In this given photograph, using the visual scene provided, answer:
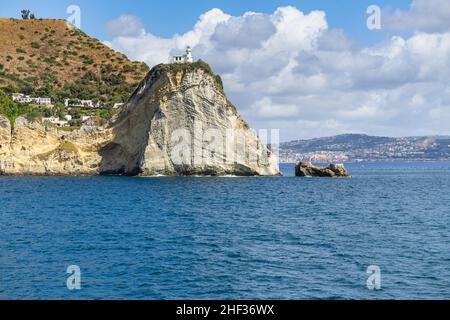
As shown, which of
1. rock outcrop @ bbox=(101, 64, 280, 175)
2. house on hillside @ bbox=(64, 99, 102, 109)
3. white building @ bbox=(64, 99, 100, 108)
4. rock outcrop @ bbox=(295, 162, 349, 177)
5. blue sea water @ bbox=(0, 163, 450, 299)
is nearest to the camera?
blue sea water @ bbox=(0, 163, 450, 299)

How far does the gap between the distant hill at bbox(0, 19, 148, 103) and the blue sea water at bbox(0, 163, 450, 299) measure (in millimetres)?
79935

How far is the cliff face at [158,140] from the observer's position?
80062 millimetres

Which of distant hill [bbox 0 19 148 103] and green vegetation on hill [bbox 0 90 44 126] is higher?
distant hill [bbox 0 19 148 103]

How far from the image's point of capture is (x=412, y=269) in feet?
77.4

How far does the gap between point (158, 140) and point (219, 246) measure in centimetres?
5238

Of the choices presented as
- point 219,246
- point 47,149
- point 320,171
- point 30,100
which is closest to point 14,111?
point 47,149

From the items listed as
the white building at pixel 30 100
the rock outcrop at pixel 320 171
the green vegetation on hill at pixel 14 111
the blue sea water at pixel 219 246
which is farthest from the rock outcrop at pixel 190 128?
the white building at pixel 30 100

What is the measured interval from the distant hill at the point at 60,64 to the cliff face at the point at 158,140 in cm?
3942

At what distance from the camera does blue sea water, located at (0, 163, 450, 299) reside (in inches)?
808

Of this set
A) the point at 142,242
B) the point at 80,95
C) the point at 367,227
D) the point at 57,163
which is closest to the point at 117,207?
the point at 142,242

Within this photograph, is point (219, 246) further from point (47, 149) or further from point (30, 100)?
point (30, 100)

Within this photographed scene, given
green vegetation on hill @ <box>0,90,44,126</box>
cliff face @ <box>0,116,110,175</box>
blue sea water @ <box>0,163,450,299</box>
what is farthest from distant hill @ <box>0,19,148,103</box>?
blue sea water @ <box>0,163,450,299</box>

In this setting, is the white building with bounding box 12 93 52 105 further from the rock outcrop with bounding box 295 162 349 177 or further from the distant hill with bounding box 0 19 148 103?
the rock outcrop with bounding box 295 162 349 177
